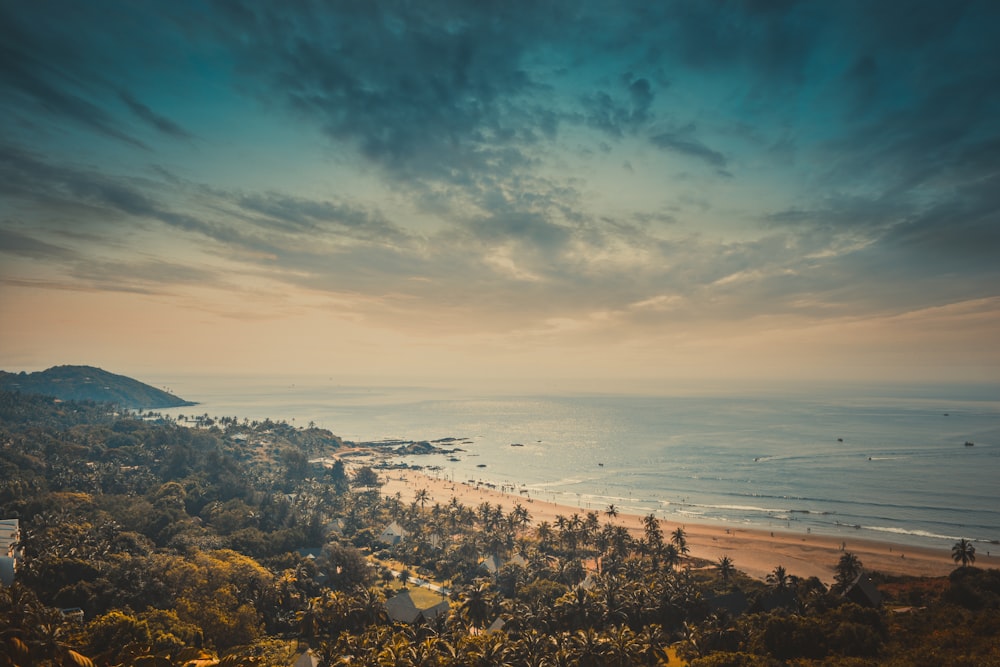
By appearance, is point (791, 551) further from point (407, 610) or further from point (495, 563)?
point (407, 610)

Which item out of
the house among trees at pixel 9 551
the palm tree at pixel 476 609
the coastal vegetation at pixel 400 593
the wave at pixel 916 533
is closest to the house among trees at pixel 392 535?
the coastal vegetation at pixel 400 593

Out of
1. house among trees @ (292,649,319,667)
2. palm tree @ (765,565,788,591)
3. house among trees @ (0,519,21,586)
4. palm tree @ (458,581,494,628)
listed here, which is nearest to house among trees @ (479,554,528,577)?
palm tree @ (458,581,494,628)

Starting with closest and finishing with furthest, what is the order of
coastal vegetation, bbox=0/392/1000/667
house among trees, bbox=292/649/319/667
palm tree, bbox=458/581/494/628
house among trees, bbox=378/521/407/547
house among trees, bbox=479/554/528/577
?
coastal vegetation, bbox=0/392/1000/667 < house among trees, bbox=292/649/319/667 < palm tree, bbox=458/581/494/628 < house among trees, bbox=479/554/528/577 < house among trees, bbox=378/521/407/547

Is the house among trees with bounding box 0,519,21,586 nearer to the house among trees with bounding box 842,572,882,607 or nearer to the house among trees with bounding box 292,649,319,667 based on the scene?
the house among trees with bounding box 292,649,319,667

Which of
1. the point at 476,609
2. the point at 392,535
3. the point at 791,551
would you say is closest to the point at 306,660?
the point at 476,609

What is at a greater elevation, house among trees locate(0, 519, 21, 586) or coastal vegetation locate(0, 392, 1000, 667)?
house among trees locate(0, 519, 21, 586)

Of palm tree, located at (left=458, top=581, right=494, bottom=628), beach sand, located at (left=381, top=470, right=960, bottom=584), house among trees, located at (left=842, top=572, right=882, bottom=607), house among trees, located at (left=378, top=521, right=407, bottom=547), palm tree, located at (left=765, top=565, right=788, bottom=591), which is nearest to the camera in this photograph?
house among trees, located at (left=842, top=572, right=882, bottom=607)
